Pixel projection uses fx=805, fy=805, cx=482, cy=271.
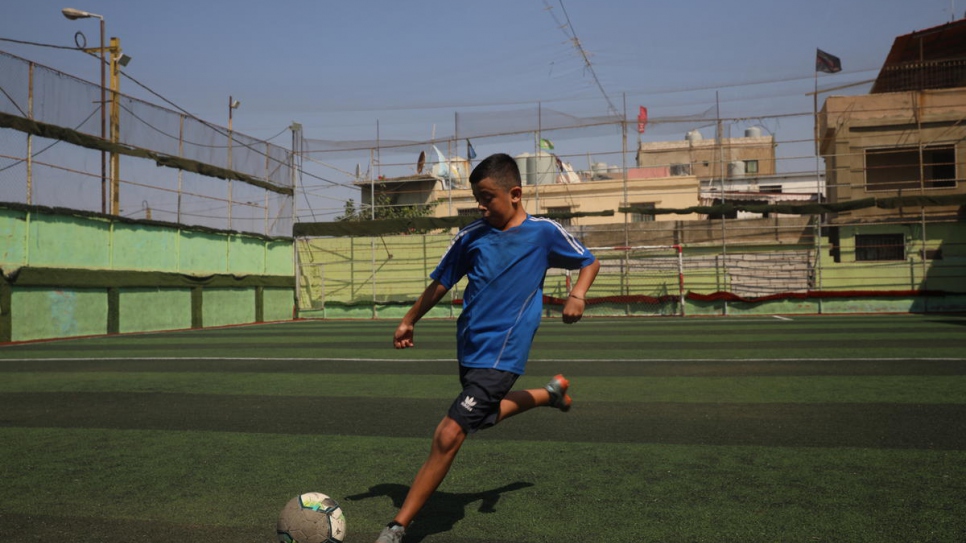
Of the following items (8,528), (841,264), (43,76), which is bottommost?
(8,528)

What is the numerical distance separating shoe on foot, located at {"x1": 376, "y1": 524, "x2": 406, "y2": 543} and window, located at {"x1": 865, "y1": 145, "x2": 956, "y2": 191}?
25681 mm

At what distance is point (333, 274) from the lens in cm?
2698

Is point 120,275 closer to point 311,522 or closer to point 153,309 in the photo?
point 153,309

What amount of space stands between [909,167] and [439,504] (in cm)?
2708

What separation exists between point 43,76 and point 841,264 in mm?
20930

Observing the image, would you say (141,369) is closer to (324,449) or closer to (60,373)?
(60,373)

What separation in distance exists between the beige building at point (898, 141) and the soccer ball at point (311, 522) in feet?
77.1

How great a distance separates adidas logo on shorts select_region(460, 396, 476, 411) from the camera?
3436 mm

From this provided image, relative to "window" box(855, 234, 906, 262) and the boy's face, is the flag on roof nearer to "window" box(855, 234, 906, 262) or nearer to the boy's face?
"window" box(855, 234, 906, 262)

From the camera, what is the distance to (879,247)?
2397cm

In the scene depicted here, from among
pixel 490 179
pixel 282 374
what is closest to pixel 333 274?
pixel 282 374

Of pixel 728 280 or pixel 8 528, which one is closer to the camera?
pixel 8 528

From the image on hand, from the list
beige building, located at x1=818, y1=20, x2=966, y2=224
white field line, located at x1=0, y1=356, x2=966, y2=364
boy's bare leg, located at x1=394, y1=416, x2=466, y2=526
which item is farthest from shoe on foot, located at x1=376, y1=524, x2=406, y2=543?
beige building, located at x1=818, y1=20, x2=966, y2=224

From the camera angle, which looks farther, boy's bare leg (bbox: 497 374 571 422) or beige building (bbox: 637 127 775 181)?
beige building (bbox: 637 127 775 181)
